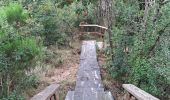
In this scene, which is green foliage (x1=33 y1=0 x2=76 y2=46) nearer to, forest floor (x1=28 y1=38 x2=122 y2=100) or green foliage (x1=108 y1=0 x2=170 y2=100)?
forest floor (x1=28 y1=38 x2=122 y2=100)

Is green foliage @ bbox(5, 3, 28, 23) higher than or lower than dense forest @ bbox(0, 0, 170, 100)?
higher

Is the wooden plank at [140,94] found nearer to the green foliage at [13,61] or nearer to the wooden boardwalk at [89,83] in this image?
the wooden boardwalk at [89,83]

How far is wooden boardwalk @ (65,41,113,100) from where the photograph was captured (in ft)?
20.9

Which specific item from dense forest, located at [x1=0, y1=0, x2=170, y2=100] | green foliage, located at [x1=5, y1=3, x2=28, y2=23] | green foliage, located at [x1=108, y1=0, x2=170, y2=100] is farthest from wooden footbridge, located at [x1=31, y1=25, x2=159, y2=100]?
green foliage, located at [x1=5, y1=3, x2=28, y2=23]

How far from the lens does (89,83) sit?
24.5 feet

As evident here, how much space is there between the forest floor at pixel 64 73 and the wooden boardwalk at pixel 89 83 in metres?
0.31

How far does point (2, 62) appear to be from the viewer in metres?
5.38

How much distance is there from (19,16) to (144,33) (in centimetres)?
308

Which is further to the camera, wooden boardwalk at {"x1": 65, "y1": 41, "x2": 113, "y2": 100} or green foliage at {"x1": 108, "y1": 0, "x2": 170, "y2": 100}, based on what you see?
green foliage at {"x1": 108, "y1": 0, "x2": 170, "y2": 100}

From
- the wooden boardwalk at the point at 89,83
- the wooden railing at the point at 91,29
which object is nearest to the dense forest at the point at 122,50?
the wooden boardwalk at the point at 89,83

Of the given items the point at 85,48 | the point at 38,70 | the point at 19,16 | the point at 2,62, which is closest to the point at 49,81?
the point at 38,70

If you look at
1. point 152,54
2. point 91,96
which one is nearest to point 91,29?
point 152,54

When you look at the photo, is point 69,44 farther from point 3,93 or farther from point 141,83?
point 3,93

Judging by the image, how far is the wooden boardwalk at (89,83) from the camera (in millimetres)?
6365
